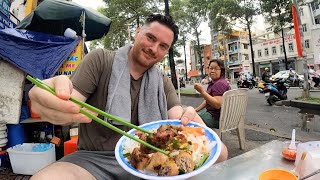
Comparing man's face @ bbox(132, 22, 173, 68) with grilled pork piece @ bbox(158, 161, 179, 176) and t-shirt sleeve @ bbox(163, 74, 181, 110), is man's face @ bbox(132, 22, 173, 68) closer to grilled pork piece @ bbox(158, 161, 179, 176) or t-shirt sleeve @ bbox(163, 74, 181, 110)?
t-shirt sleeve @ bbox(163, 74, 181, 110)

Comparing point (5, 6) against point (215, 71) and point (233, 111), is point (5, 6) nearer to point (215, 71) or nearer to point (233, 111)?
point (215, 71)

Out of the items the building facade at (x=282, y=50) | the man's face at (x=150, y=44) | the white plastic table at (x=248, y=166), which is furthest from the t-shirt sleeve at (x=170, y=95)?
the building facade at (x=282, y=50)

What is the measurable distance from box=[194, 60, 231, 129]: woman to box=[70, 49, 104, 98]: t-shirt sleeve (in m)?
1.99

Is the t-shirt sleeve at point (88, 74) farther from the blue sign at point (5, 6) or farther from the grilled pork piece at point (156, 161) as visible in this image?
the blue sign at point (5, 6)

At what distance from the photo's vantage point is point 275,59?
135 ft

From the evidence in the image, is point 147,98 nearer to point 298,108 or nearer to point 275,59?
point 298,108

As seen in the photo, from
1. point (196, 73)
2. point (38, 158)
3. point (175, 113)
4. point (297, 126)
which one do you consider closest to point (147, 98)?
point (175, 113)

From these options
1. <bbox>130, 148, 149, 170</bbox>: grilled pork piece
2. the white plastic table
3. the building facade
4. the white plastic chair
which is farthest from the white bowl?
the building facade

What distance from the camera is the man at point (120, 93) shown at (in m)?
1.70

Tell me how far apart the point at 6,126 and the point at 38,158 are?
83cm

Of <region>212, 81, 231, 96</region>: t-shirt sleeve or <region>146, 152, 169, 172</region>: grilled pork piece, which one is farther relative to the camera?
<region>212, 81, 231, 96</region>: t-shirt sleeve

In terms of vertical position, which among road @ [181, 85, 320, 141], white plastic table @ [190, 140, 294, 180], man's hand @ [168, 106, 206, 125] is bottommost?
road @ [181, 85, 320, 141]

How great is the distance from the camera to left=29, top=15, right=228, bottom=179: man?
1.70 m

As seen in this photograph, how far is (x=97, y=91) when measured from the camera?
2.00 meters
